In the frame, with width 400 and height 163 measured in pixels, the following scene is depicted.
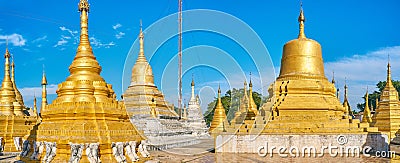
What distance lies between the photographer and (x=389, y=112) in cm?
2398

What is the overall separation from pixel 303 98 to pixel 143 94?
11270 mm

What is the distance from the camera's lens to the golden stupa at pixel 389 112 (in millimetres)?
23703

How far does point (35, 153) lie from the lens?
37.1 feet

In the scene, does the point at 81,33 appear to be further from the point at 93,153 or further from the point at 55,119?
the point at 93,153

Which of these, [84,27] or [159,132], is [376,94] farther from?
[84,27]

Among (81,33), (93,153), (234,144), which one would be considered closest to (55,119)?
(93,153)

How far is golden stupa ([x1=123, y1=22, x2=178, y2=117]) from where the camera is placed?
23641mm

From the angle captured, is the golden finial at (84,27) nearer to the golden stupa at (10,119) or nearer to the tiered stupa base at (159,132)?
the tiered stupa base at (159,132)

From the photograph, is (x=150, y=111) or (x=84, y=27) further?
(x=150, y=111)

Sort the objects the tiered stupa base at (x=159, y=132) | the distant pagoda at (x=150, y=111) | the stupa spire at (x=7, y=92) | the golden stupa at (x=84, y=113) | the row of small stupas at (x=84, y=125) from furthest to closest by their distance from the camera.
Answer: the distant pagoda at (x=150, y=111), the tiered stupa base at (x=159, y=132), the stupa spire at (x=7, y=92), the golden stupa at (x=84, y=113), the row of small stupas at (x=84, y=125)

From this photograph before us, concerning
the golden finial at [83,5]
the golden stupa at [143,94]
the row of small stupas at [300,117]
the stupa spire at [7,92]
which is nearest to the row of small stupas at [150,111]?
the golden stupa at [143,94]

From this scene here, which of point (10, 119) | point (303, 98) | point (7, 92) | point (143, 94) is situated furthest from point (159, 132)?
point (7, 92)

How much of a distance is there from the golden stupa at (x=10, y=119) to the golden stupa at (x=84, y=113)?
904cm

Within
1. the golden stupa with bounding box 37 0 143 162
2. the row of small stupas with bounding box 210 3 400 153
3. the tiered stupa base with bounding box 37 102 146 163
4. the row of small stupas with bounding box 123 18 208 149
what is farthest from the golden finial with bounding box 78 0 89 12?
the row of small stupas with bounding box 123 18 208 149
